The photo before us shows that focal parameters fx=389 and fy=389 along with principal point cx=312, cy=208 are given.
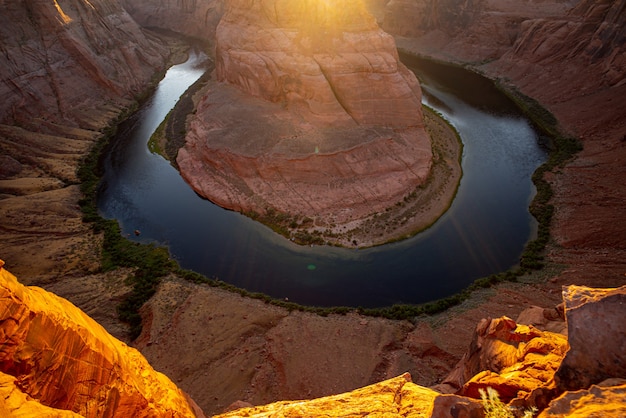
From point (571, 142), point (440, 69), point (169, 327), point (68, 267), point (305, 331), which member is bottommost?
point (68, 267)

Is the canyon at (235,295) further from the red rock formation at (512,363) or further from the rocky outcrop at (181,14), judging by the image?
the rocky outcrop at (181,14)

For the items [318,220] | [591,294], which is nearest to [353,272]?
[318,220]

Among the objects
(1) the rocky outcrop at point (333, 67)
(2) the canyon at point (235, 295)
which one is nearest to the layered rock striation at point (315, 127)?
(1) the rocky outcrop at point (333, 67)

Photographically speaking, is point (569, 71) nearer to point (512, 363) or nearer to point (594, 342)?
point (512, 363)

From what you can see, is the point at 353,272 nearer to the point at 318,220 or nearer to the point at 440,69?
the point at 318,220

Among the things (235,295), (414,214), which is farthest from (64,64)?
(414,214)
